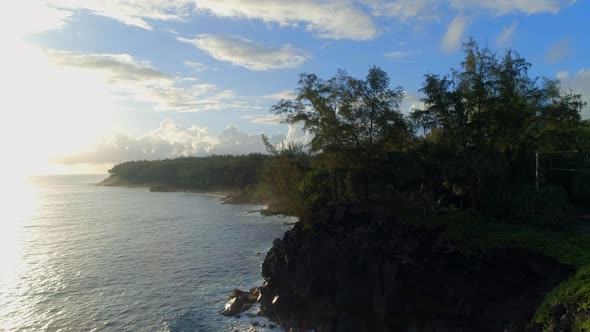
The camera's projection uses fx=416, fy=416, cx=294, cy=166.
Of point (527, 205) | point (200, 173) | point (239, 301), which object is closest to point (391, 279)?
point (527, 205)

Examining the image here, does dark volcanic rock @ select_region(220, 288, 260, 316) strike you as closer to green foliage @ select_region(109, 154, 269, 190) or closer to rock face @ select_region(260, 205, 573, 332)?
rock face @ select_region(260, 205, 573, 332)

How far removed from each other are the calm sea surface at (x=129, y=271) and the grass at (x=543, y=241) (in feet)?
45.8

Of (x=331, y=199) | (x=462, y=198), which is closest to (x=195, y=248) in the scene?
(x=331, y=199)

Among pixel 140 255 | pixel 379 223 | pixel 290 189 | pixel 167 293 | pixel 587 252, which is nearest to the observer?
pixel 587 252

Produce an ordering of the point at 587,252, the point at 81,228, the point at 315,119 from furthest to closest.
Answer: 1. the point at 81,228
2. the point at 315,119
3. the point at 587,252

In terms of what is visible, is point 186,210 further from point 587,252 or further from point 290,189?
point 587,252

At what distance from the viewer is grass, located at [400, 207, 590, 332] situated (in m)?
15.5

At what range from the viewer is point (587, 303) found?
14492 mm

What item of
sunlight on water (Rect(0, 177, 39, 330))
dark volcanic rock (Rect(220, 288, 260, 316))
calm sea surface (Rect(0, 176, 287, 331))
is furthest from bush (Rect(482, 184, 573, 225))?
sunlight on water (Rect(0, 177, 39, 330))

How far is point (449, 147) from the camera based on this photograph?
94.1ft

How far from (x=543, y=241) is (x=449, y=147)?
32.7 feet

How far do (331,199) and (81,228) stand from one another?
47.2 meters

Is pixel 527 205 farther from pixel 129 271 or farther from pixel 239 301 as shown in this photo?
pixel 129 271

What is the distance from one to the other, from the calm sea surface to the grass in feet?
45.8
